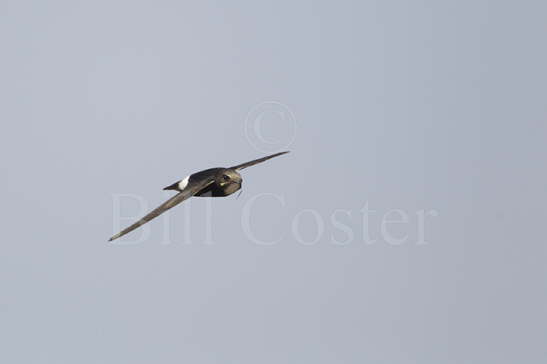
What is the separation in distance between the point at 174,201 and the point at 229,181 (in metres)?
6.20

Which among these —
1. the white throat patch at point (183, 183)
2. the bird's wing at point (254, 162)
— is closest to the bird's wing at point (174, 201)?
the white throat patch at point (183, 183)

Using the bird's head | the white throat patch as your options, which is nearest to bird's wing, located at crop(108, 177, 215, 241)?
the bird's head

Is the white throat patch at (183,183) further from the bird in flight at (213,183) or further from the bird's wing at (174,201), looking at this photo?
the bird's wing at (174,201)

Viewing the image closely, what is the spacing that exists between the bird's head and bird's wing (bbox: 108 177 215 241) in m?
0.61

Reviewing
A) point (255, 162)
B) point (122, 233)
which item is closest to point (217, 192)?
point (255, 162)

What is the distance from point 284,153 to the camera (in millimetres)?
65438

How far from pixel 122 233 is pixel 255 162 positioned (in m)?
19.6

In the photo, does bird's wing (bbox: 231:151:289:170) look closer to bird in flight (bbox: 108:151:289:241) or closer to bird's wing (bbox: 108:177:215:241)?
bird in flight (bbox: 108:151:289:241)

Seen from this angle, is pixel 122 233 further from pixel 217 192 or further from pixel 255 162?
pixel 255 162

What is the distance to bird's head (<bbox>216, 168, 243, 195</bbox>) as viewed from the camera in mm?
55969

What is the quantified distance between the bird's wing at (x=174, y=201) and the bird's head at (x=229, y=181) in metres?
0.61

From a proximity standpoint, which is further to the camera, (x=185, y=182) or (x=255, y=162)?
(x=255, y=162)

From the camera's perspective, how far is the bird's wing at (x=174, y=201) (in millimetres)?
45000

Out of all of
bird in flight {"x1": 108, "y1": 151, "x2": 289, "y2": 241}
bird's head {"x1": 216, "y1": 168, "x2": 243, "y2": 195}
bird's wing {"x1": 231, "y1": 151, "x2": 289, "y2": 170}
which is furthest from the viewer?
bird's wing {"x1": 231, "y1": 151, "x2": 289, "y2": 170}
